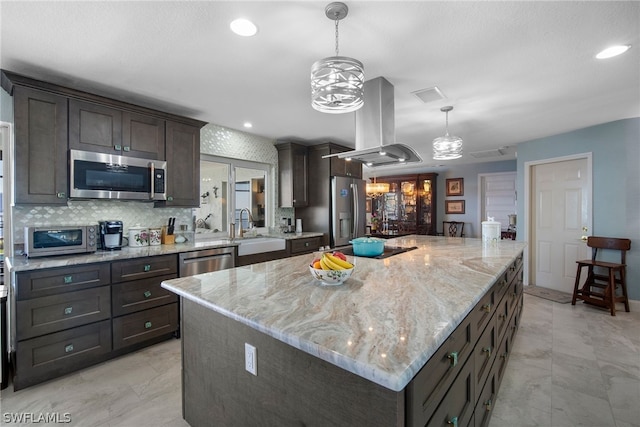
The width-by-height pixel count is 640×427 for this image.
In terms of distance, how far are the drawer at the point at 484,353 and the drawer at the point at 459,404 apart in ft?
0.39

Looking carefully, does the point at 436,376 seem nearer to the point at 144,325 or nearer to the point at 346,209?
the point at 144,325

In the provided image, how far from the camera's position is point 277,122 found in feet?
12.6

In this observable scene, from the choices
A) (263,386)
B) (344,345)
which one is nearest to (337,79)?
(344,345)

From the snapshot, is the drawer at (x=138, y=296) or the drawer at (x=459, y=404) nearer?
the drawer at (x=459, y=404)

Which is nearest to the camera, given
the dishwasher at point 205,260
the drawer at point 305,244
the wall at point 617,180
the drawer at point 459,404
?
the drawer at point 459,404

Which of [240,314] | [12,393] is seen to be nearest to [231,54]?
[240,314]

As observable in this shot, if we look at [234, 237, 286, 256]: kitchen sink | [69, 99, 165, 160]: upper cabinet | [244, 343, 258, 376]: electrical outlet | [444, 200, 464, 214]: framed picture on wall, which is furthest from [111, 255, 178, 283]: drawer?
[444, 200, 464, 214]: framed picture on wall

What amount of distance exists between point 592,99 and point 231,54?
3.65 meters

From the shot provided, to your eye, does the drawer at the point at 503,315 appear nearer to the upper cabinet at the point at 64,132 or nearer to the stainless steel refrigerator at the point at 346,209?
the stainless steel refrigerator at the point at 346,209

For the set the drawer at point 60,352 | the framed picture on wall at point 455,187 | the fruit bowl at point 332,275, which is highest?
the framed picture on wall at point 455,187

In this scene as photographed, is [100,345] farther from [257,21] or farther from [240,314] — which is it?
[257,21]

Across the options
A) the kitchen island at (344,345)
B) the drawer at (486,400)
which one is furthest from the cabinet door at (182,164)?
the drawer at (486,400)

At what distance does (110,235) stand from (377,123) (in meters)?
2.72

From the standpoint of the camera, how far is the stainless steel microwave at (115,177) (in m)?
2.61
